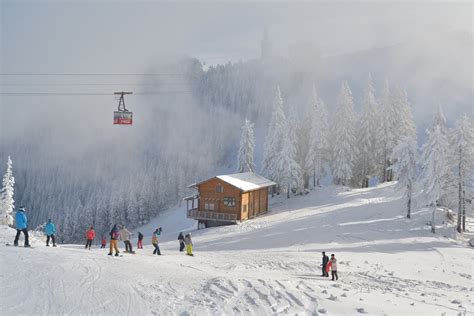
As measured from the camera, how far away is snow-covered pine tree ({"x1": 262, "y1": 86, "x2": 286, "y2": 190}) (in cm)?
6369

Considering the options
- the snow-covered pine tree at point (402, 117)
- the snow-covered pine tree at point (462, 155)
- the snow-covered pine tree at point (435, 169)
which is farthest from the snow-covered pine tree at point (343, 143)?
the snow-covered pine tree at point (462, 155)

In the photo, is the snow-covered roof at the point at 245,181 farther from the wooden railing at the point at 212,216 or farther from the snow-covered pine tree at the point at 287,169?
the snow-covered pine tree at the point at 287,169

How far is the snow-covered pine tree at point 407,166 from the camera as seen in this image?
45.8 m

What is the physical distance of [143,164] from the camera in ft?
629

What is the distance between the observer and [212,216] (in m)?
50.8

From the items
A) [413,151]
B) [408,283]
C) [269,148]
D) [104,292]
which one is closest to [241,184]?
[269,148]

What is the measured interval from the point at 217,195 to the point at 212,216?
8.74 feet

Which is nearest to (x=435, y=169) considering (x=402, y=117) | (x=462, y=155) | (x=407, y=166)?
(x=407, y=166)

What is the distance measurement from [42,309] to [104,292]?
2.15m

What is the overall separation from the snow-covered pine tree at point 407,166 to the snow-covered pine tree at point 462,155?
397 cm

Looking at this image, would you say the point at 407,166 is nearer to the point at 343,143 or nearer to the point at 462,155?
the point at 462,155

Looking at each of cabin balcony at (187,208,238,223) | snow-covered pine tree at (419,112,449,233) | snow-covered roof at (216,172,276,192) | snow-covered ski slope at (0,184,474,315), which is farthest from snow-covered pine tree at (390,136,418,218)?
cabin balcony at (187,208,238,223)

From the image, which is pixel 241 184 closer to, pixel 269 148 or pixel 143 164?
pixel 269 148

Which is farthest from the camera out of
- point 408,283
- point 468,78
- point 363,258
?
point 468,78
